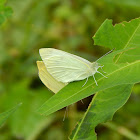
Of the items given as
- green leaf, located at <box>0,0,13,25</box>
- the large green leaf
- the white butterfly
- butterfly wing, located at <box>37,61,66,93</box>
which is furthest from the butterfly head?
green leaf, located at <box>0,0,13,25</box>

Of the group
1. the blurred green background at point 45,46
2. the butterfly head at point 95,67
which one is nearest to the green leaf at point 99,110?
the butterfly head at point 95,67

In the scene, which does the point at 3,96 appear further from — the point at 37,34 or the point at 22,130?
the point at 37,34

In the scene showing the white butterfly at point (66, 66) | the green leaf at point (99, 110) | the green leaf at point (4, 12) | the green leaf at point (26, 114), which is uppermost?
the green leaf at point (4, 12)

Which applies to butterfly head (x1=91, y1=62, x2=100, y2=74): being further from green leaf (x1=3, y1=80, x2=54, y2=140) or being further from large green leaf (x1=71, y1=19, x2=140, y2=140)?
green leaf (x1=3, y1=80, x2=54, y2=140)

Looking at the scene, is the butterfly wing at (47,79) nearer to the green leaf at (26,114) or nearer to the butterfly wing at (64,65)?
the butterfly wing at (64,65)

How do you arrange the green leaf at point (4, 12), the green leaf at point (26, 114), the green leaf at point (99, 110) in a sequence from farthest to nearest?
the green leaf at point (26, 114) < the green leaf at point (4, 12) < the green leaf at point (99, 110)

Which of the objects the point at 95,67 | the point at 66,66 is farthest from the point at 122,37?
the point at 66,66

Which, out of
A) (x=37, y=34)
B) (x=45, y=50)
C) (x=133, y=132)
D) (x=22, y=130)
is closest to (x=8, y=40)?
(x=37, y=34)

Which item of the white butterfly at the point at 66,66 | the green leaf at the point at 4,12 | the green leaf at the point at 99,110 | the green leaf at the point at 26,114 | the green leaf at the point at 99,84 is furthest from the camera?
the green leaf at the point at 26,114
